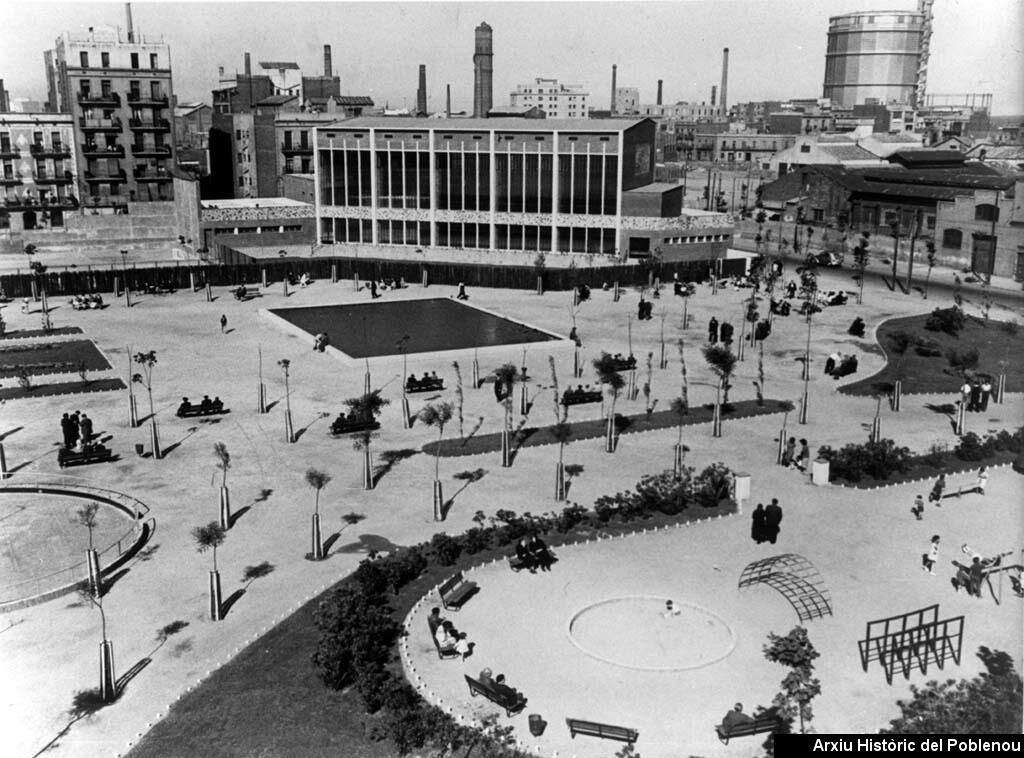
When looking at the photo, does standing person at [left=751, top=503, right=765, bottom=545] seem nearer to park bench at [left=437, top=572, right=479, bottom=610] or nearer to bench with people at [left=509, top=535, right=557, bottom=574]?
bench with people at [left=509, top=535, right=557, bottom=574]

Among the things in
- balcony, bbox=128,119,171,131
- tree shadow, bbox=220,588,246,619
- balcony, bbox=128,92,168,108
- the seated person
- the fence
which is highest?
balcony, bbox=128,92,168,108

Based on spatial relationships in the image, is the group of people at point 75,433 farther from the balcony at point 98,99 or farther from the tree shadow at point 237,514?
the balcony at point 98,99

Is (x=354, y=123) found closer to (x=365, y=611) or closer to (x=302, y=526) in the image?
(x=302, y=526)

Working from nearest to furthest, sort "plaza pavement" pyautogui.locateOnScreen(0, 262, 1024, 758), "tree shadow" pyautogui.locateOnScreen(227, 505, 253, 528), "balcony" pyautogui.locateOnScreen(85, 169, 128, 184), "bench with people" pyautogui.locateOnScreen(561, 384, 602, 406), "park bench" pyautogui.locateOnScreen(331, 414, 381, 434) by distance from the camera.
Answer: "plaza pavement" pyautogui.locateOnScreen(0, 262, 1024, 758), "tree shadow" pyautogui.locateOnScreen(227, 505, 253, 528), "park bench" pyautogui.locateOnScreen(331, 414, 381, 434), "bench with people" pyautogui.locateOnScreen(561, 384, 602, 406), "balcony" pyautogui.locateOnScreen(85, 169, 128, 184)

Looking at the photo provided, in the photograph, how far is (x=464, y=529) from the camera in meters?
31.5

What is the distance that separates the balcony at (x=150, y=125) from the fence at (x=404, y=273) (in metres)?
34.1

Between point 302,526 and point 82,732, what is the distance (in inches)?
450

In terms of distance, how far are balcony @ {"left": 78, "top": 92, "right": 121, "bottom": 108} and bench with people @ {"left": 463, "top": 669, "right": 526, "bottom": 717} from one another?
98.9 metres

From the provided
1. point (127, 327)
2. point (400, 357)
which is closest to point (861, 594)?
point (400, 357)

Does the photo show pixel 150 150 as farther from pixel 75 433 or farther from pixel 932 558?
pixel 932 558

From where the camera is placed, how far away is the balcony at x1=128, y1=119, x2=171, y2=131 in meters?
106

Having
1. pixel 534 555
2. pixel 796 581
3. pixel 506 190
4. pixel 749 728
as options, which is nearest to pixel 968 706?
pixel 749 728

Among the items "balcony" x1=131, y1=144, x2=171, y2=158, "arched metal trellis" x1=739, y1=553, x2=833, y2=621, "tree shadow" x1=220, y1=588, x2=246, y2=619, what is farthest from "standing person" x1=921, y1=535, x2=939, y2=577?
"balcony" x1=131, y1=144, x2=171, y2=158

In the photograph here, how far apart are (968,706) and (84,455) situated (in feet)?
98.7
